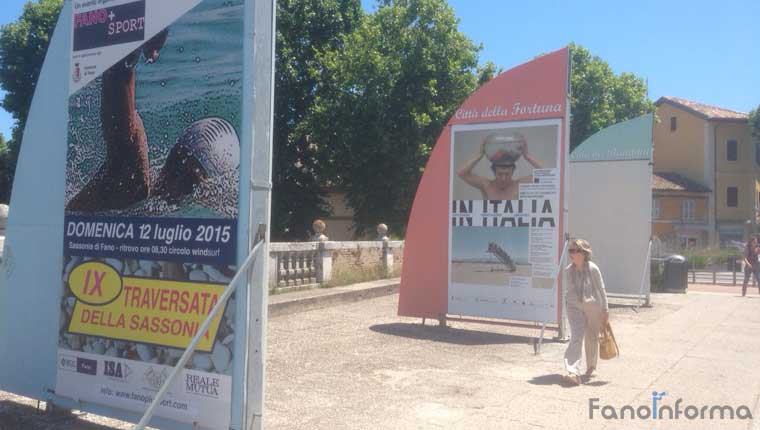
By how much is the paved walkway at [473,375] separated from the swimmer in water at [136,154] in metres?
2.37

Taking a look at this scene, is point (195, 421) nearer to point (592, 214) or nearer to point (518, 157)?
point (518, 157)

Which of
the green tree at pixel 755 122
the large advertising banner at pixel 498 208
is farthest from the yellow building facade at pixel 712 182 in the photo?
the large advertising banner at pixel 498 208

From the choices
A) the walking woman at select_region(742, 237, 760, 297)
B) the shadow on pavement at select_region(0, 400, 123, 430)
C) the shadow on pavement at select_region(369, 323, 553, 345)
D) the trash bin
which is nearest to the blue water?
the shadow on pavement at select_region(0, 400, 123, 430)

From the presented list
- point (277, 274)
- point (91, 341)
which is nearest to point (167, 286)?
point (91, 341)

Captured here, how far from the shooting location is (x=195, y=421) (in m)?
5.01

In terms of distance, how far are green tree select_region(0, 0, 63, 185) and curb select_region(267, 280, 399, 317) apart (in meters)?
21.6

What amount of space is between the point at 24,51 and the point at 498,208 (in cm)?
2733

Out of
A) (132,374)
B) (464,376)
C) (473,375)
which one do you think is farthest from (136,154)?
(473,375)

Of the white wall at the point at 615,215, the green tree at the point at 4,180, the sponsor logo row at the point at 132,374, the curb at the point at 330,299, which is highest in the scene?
the green tree at the point at 4,180

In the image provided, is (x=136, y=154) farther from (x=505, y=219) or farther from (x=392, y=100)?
(x=392, y=100)

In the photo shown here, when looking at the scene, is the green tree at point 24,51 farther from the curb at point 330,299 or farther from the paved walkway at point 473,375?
the paved walkway at point 473,375

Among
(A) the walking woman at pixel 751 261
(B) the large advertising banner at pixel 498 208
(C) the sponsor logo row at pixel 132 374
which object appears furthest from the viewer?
(A) the walking woman at pixel 751 261

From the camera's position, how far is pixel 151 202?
5.43 metres

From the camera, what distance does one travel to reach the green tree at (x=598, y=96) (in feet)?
126
